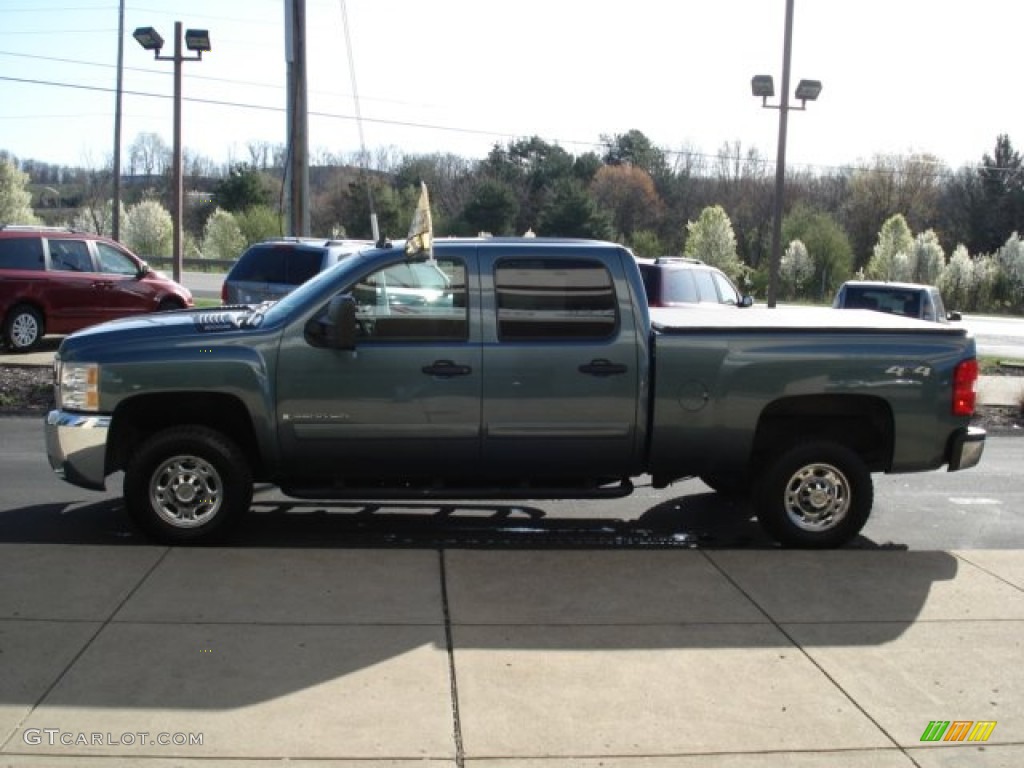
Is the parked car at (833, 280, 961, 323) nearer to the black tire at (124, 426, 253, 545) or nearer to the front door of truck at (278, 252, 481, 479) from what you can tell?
the front door of truck at (278, 252, 481, 479)

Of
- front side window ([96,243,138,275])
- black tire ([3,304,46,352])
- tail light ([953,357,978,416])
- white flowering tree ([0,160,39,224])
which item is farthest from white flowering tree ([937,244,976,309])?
white flowering tree ([0,160,39,224])

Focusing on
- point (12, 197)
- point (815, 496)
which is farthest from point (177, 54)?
point (12, 197)

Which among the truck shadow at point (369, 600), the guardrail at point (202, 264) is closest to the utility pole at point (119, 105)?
the guardrail at point (202, 264)

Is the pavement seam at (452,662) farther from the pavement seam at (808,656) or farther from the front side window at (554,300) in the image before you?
the pavement seam at (808,656)

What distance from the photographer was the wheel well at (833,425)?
23.3ft

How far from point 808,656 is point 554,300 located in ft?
9.16

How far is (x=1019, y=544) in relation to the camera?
7750mm

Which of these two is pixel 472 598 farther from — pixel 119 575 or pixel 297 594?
pixel 119 575

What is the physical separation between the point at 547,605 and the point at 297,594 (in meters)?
1.37

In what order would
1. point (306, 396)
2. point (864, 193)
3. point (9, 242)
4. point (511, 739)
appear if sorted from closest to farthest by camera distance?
1. point (511, 739)
2. point (306, 396)
3. point (9, 242)
4. point (864, 193)

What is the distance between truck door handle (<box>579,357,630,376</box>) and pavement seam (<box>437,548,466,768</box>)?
1469 millimetres

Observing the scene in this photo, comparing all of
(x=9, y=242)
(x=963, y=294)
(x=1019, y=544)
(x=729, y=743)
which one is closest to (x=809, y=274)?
(x=963, y=294)

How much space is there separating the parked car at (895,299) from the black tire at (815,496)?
11748mm

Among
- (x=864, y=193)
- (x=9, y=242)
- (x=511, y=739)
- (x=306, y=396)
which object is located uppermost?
(x=864, y=193)
